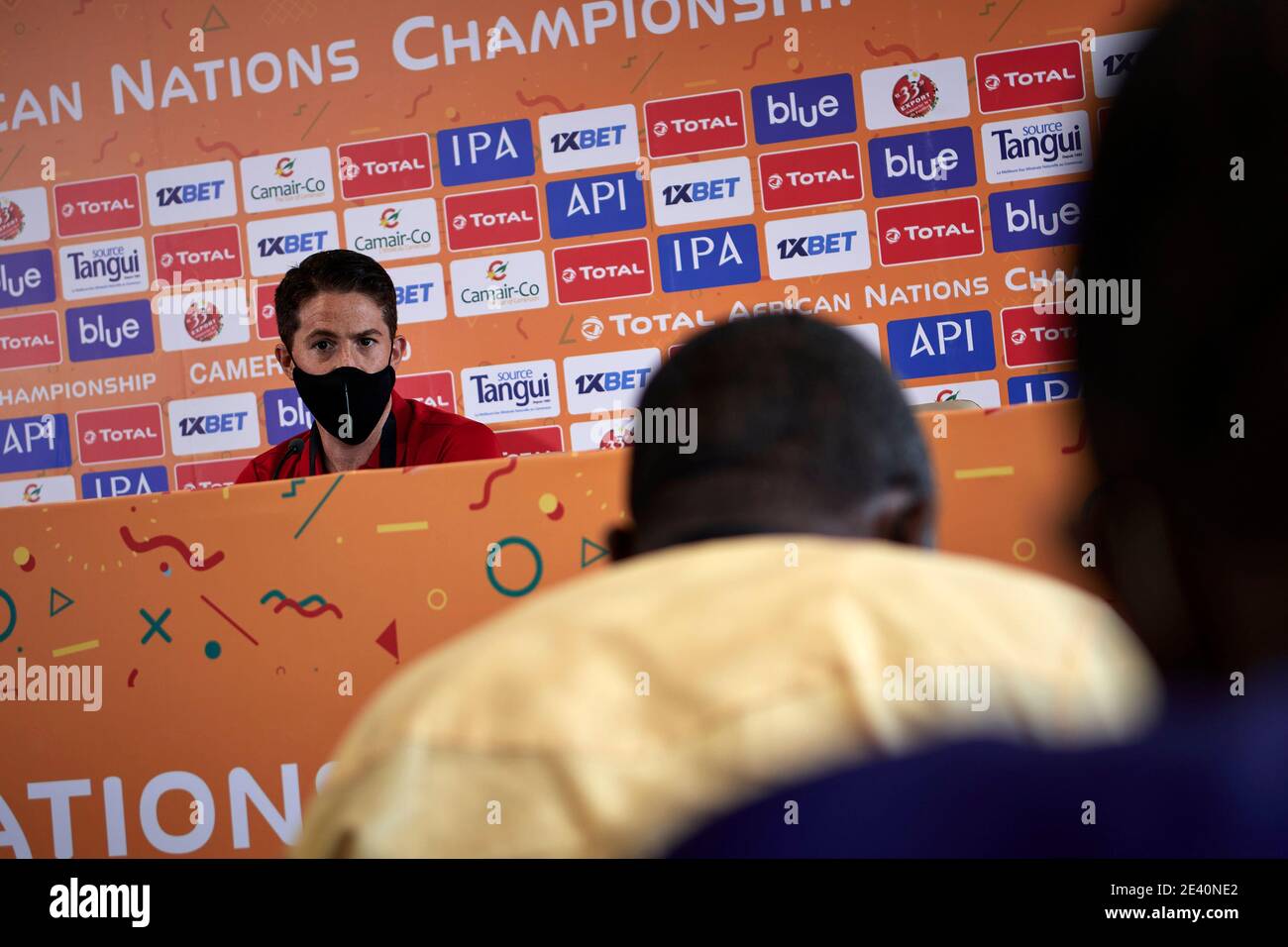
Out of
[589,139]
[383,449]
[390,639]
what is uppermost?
[589,139]

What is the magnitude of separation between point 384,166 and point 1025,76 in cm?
191

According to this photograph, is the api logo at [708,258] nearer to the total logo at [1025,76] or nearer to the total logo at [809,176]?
the total logo at [809,176]

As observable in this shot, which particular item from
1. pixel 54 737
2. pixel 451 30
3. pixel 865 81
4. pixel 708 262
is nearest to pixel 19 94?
pixel 451 30

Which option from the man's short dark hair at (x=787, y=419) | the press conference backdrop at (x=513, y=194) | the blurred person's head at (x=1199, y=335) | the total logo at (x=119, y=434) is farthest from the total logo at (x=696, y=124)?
the blurred person's head at (x=1199, y=335)

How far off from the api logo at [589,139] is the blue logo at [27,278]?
5.51ft

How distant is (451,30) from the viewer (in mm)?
3650

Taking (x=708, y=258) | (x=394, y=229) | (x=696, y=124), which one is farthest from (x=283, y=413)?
(x=696, y=124)

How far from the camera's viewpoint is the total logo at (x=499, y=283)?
3.61 meters

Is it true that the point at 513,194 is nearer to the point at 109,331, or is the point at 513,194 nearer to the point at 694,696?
the point at 109,331

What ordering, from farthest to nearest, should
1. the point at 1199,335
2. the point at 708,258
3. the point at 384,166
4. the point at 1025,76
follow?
the point at 384,166 → the point at 708,258 → the point at 1025,76 → the point at 1199,335

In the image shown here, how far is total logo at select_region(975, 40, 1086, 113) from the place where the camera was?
3400 mm

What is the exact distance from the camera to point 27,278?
12.8 ft
